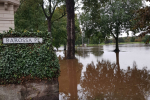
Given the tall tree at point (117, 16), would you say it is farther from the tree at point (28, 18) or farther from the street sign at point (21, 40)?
the street sign at point (21, 40)

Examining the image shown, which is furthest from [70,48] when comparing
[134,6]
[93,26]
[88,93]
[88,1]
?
[134,6]

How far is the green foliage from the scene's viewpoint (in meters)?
3.94

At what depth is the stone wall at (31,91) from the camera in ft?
12.8

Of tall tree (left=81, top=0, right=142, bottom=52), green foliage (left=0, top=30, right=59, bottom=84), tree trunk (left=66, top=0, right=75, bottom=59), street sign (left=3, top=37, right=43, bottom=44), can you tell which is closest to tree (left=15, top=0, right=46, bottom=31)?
tree trunk (left=66, top=0, right=75, bottom=59)

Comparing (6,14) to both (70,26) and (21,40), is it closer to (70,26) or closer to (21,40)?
(21,40)

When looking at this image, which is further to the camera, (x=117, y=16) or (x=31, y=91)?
(x=117, y=16)

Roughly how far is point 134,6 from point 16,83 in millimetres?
25286

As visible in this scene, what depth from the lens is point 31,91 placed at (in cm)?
398

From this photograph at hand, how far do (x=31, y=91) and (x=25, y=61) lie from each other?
0.84 meters

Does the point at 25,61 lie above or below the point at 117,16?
below

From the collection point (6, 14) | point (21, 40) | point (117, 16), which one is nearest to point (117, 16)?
point (117, 16)

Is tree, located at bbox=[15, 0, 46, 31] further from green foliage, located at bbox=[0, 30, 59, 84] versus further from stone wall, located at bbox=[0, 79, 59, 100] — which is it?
stone wall, located at bbox=[0, 79, 59, 100]

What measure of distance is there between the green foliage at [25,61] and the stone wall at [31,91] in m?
0.17

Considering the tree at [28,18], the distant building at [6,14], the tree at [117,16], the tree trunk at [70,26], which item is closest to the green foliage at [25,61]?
the distant building at [6,14]
